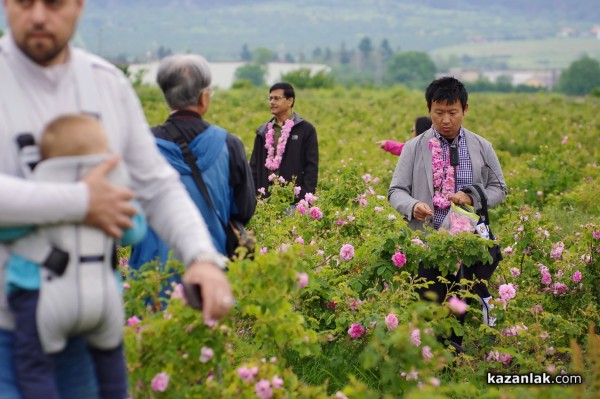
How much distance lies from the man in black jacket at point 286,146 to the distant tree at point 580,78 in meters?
149

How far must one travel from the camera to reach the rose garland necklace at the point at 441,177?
21.4 ft

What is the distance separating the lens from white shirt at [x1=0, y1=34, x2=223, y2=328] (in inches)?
106

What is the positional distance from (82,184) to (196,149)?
193 centimetres

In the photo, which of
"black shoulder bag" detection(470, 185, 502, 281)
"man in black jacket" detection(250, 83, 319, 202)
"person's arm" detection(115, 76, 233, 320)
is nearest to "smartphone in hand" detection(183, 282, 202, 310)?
"person's arm" detection(115, 76, 233, 320)

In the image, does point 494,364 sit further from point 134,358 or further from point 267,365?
point 134,358

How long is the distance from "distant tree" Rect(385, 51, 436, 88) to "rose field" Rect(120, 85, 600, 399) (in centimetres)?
17977

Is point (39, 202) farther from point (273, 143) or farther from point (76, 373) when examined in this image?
point (273, 143)

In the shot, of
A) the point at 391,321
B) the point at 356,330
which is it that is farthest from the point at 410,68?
→ the point at 391,321

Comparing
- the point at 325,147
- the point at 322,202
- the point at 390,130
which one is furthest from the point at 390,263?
the point at 390,130

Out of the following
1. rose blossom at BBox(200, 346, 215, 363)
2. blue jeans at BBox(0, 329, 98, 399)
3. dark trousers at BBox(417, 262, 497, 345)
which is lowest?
dark trousers at BBox(417, 262, 497, 345)

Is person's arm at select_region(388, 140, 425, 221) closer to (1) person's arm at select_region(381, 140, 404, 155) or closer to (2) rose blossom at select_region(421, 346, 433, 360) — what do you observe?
(1) person's arm at select_region(381, 140, 404, 155)

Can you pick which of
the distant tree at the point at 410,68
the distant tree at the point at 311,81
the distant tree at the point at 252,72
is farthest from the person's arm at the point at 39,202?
the distant tree at the point at 410,68

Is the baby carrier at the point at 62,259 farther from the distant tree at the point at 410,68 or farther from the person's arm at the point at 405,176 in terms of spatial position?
the distant tree at the point at 410,68

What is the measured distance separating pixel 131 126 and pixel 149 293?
1.43m
